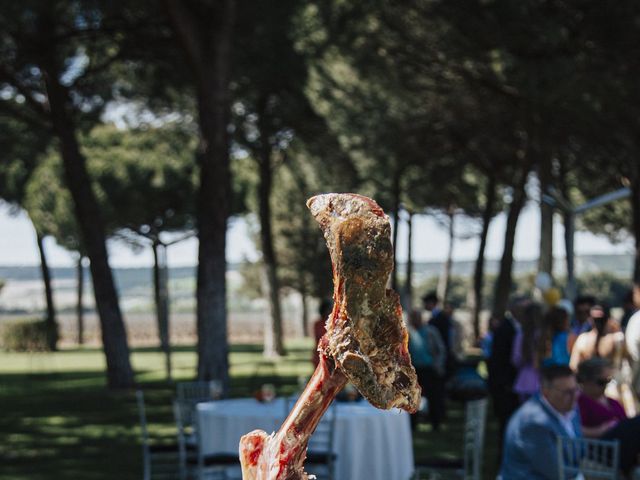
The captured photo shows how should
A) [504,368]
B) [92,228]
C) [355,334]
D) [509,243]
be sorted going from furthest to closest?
1. [509,243]
2. [92,228]
3. [504,368]
4. [355,334]

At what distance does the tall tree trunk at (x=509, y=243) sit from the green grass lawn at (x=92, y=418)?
4793 mm

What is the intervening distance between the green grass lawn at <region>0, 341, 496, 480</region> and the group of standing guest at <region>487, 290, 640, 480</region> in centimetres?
103

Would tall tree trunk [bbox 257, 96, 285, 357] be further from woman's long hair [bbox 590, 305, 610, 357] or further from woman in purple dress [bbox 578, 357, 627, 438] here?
woman in purple dress [bbox 578, 357, 627, 438]

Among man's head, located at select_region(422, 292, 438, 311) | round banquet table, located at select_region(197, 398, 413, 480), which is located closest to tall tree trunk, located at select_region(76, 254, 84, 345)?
man's head, located at select_region(422, 292, 438, 311)

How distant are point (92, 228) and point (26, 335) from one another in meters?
21.6

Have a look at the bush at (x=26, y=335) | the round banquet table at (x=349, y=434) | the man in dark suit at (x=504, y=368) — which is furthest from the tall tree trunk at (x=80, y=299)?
the round banquet table at (x=349, y=434)

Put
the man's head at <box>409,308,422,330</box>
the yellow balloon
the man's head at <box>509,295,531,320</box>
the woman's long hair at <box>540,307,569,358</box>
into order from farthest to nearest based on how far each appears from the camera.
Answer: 1. the yellow balloon
2. the man's head at <box>409,308,422,330</box>
3. the man's head at <box>509,295,531,320</box>
4. the woman's long hair at <box>540,307,569,358</box>

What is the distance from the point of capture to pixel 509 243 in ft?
86.0

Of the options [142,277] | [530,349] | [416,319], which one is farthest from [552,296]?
[142,277]

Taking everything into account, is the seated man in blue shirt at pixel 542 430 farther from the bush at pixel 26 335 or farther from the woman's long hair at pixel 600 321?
the bush at pixel 26 335

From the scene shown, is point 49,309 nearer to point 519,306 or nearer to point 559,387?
point 519,306

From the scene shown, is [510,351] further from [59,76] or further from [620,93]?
[59,76]

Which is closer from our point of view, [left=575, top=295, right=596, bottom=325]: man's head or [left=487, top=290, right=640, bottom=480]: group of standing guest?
[left=487, top=290, right=640, bottom=480]: group of standing guest

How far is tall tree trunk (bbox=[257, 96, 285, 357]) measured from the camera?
29062 millimetres
